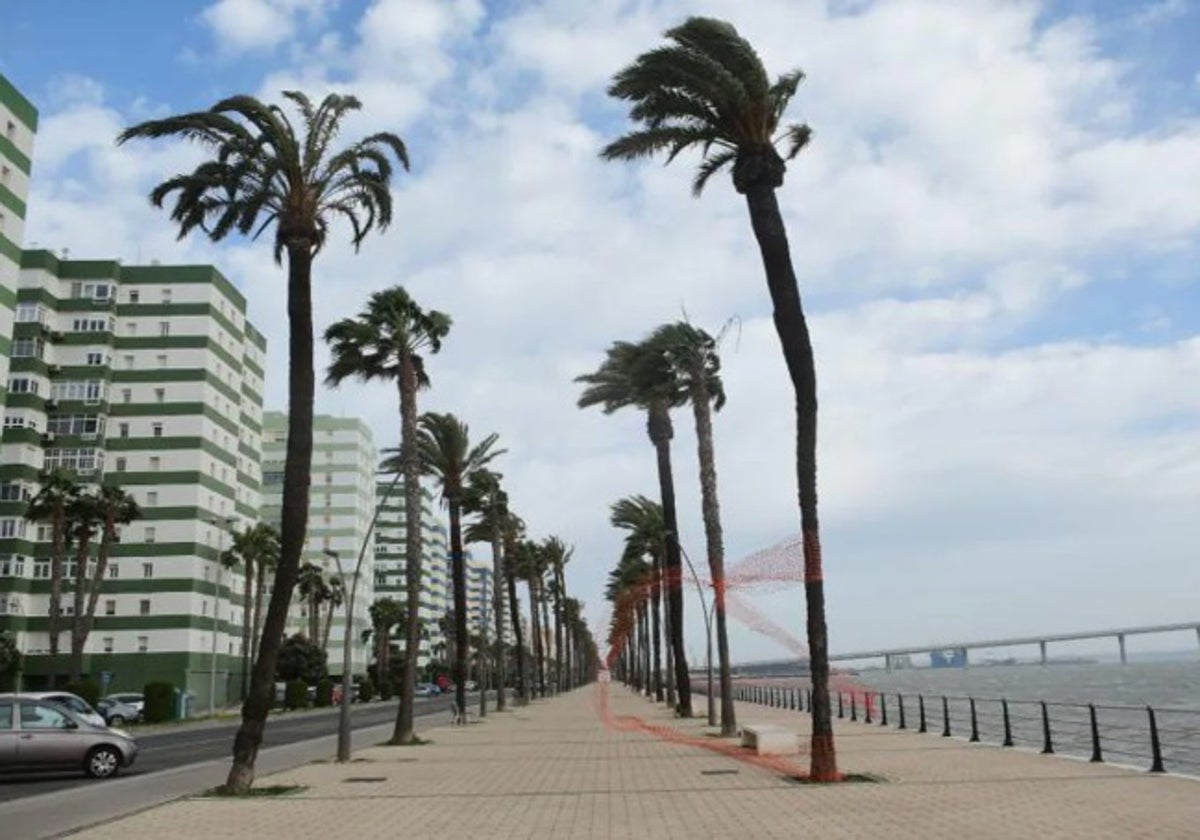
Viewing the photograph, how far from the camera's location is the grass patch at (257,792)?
1784 cm

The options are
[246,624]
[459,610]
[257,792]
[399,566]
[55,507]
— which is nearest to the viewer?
[257,792]

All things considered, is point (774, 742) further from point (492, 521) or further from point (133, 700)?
point (133, 700)

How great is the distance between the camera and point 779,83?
1984 centimetres

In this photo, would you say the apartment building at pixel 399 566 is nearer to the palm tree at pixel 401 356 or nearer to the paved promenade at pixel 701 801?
the palm tree at pixel 401 356

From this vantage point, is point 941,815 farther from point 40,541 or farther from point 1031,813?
point 40,541

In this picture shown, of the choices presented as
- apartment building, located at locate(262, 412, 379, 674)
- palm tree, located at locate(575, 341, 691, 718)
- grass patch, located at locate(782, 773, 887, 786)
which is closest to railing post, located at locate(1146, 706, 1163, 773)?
grass patch, located at locate(782, 773, 887, 786)

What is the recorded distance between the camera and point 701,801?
15375 millimetres

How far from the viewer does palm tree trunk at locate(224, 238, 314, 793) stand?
60.8 ft

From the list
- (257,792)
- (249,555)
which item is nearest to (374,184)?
(257,792)

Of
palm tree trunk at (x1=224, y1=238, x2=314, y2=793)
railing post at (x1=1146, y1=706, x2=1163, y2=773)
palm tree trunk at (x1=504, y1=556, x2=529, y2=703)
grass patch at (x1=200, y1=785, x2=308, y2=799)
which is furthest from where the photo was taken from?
palm tree trunk at (x1=504, y1=556, x2=529, y2=703)

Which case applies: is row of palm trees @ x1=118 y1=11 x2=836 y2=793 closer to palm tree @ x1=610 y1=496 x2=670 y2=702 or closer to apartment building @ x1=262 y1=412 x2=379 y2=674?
palm tree @ x1=610 y1=496 x2=670 y2=702

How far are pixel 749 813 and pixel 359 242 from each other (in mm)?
14520

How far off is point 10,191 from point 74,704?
4098 centimetres

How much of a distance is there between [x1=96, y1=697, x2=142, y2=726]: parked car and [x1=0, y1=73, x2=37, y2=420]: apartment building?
17.4 meters
